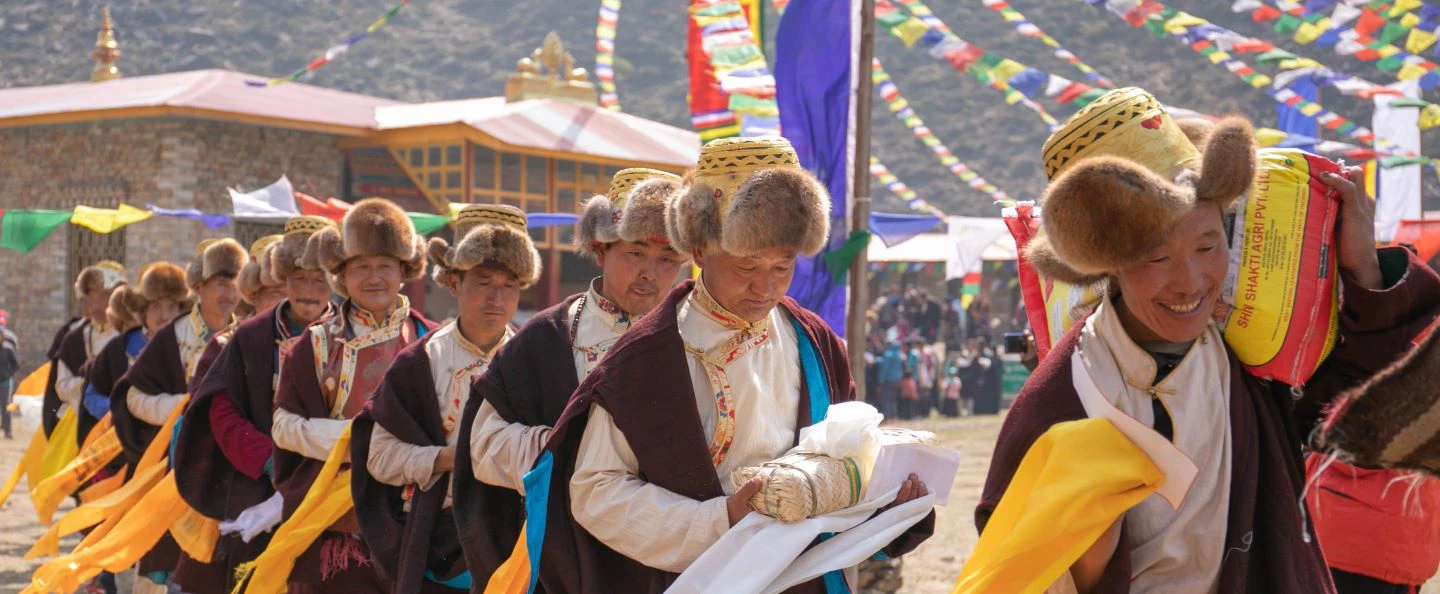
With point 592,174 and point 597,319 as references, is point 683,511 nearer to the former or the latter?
point 597,319

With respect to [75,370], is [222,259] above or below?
above

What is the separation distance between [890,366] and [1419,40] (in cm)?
1168

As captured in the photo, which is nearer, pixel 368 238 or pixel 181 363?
pixel 368 238

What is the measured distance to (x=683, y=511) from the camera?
3227 mm

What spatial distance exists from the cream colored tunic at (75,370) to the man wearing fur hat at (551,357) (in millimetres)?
6936

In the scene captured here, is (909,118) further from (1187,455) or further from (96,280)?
(1187,455)

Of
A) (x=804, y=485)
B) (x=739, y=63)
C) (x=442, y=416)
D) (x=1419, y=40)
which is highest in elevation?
(x=1419, y=40)

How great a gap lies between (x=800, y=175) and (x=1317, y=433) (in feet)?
4.77

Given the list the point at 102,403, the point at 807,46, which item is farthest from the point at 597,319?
the point at 102,403

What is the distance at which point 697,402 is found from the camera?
3.37 m

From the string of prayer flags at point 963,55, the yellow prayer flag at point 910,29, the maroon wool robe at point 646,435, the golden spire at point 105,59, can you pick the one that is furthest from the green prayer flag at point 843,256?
the golden spire at point 105,59

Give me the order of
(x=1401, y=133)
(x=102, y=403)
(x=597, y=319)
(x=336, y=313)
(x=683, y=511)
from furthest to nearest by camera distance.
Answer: (x=1401, y=133) < (x=102, y=403) < (x=336, y=313) < (x=597, y=319) < (x=683, y=511)

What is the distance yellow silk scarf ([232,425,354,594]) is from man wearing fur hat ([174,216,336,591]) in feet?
1.92

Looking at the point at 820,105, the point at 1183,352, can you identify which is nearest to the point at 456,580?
the point at 820,105
